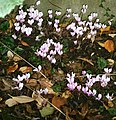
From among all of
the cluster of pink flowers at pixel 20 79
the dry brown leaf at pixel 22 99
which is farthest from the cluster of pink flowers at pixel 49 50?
the dry brown leaf at pixel 22 99

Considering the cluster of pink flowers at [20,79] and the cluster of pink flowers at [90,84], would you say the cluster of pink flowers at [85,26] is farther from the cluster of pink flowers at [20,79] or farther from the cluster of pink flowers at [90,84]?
the cluster of pink flowers at [20,79]

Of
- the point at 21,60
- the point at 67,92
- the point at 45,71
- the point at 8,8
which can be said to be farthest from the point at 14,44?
the point at 8,8

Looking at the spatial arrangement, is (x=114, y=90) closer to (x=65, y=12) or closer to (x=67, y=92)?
(x=67, y=92)

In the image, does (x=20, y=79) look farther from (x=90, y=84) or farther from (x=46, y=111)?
(x=90, y=84)

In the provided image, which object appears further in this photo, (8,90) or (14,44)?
(14,44)

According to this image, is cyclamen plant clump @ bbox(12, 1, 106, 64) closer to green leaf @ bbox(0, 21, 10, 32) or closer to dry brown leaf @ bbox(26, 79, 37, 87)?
green leaf @ bbox(0, 21, 10, 32)

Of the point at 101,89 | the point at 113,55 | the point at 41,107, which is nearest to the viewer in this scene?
the point at 41,107
